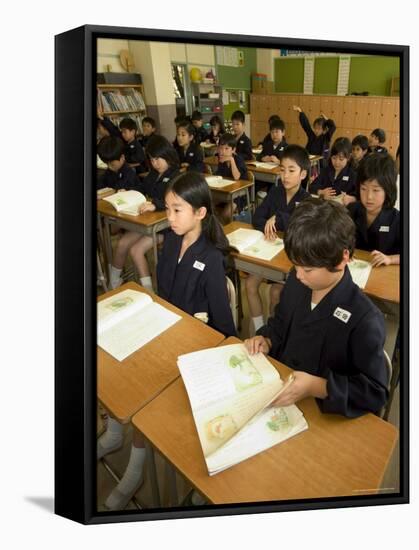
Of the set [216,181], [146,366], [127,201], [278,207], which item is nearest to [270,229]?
[278,207]

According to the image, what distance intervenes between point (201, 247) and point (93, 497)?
0.71 metres

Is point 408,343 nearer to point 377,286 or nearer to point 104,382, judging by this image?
point 377,286

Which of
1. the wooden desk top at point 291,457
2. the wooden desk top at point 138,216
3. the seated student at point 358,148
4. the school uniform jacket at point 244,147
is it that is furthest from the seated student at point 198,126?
the wooden desk top at point 291,457

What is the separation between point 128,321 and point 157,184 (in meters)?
0.39

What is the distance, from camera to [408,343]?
1.13 m

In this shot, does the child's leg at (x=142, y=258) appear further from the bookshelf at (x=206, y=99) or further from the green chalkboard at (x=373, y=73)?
the green chalkboard at (x=373, y=73)

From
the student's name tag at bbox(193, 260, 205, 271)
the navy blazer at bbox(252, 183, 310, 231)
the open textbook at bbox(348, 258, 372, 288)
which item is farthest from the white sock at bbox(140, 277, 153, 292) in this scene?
the open textbook at bbox(348, 258, 372, 288)

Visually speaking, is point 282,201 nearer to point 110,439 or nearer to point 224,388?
point 224,388

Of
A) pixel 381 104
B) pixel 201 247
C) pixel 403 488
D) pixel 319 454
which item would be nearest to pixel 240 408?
pixel 319 454

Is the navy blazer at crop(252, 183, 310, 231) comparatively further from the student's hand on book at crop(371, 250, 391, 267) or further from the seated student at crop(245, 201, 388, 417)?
the student's hand on book at crop(371, 250, 391, 267)

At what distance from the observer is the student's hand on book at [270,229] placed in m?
1.13

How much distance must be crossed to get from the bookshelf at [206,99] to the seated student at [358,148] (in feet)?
1.30

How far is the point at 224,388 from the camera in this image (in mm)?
977

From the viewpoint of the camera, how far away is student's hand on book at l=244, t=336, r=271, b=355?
1.06 m
